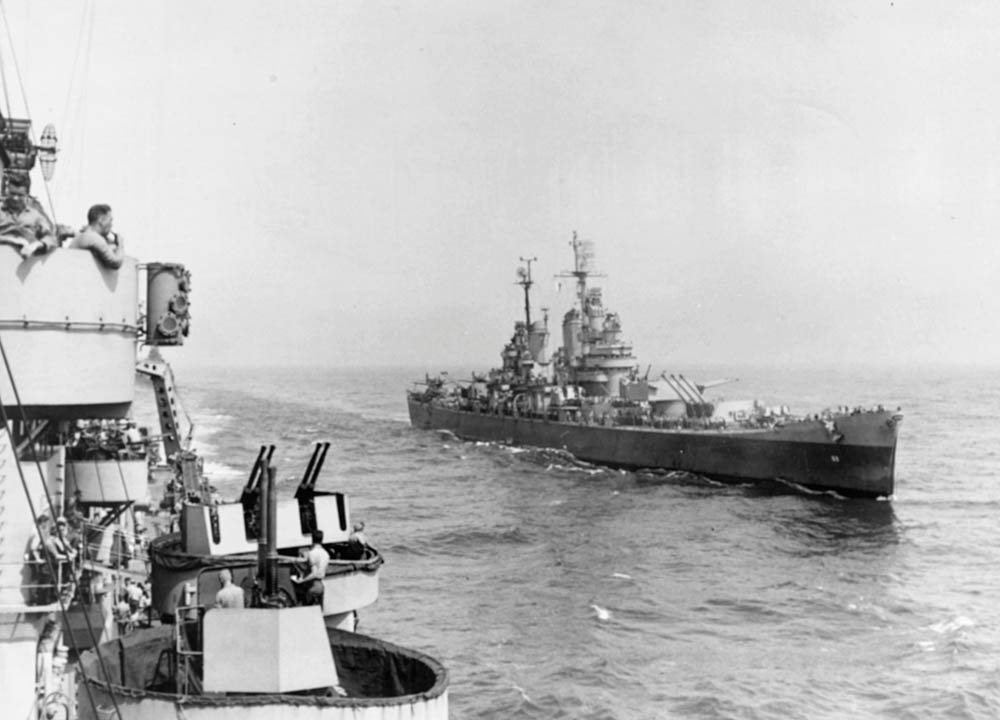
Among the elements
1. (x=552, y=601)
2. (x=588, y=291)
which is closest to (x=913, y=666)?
(x=552, y=601)

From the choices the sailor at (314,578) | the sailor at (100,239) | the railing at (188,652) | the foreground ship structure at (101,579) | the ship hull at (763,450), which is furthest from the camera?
the ship hull at (763,450)

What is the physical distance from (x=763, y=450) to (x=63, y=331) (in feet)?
114

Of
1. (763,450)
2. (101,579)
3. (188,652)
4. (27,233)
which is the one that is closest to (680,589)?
(101,579)

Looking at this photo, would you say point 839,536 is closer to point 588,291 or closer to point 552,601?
point 552,601

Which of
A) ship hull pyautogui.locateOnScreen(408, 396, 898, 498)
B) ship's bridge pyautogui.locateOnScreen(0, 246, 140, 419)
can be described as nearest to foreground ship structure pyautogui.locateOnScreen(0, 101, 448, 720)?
ship's bridge pyautogui.locateOnScreen(0, 246, 140, 419)

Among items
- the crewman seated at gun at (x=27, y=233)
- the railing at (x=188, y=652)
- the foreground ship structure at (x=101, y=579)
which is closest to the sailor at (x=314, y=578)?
the foreground ship structure at (x=101, y=579)

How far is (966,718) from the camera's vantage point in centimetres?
1471

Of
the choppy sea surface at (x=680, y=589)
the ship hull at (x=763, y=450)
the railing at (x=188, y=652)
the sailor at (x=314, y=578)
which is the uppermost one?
the sailor at (x=314, y=578)

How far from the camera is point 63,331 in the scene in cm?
606

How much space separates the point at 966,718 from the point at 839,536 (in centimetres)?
1454

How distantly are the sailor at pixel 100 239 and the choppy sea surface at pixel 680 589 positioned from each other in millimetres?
10804

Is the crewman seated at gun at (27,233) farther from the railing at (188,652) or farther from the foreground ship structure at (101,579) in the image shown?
the railing at (188,652)

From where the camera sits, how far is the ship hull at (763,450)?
34750 mm

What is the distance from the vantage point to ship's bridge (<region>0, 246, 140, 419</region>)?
594 centimetres
